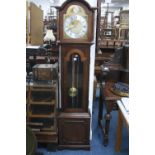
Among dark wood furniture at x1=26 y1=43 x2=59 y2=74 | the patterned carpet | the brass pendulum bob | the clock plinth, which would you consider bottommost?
the patterned carpet

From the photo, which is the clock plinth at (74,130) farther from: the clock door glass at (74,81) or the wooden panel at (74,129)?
the clock door glass at (74,81)

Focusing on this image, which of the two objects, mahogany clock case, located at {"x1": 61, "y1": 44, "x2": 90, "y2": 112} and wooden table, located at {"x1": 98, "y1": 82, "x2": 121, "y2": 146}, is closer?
mahogany clock case, located at {"x1": 61, "y1": 44, "x2": 90, "y2": 112}

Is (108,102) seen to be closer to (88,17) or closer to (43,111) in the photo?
(43,111)

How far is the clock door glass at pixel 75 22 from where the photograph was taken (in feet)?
6.68

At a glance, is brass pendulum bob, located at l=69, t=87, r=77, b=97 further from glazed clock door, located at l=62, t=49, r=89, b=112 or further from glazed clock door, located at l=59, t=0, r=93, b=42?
glazed clock door, located at l=59, t=0, r=93, b=42

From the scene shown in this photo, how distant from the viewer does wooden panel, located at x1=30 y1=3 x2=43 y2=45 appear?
7.90 ft

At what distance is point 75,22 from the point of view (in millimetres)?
2055

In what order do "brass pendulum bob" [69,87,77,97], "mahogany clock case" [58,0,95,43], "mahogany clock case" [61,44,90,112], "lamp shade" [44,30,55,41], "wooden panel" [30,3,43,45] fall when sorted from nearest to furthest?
"mahogany clock case" [58,0,95,43], "mahogany clock case" [61,44,90,112], "brass pendulum bob" [69,87,77,97], "wooden panel" [30,3,43,45], "lamp shade" [44,30,55,41]

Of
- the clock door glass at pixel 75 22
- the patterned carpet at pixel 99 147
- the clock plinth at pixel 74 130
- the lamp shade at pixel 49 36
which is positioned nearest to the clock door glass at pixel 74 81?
the clock plinth at pixel 74 130

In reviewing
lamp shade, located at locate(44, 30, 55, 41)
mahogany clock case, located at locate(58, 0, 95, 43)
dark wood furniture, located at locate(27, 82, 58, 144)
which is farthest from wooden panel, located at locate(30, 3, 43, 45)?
dark wood furniture, located at locate(27, 82, 58, 144)

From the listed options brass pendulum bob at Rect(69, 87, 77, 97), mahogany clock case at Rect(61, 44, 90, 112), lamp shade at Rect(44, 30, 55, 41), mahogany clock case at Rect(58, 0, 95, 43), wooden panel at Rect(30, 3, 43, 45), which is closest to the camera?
mahogany clock case at Rect(58, 0, 95, 43)

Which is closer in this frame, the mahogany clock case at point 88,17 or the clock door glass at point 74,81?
the mahogany clock case at point 88,17
